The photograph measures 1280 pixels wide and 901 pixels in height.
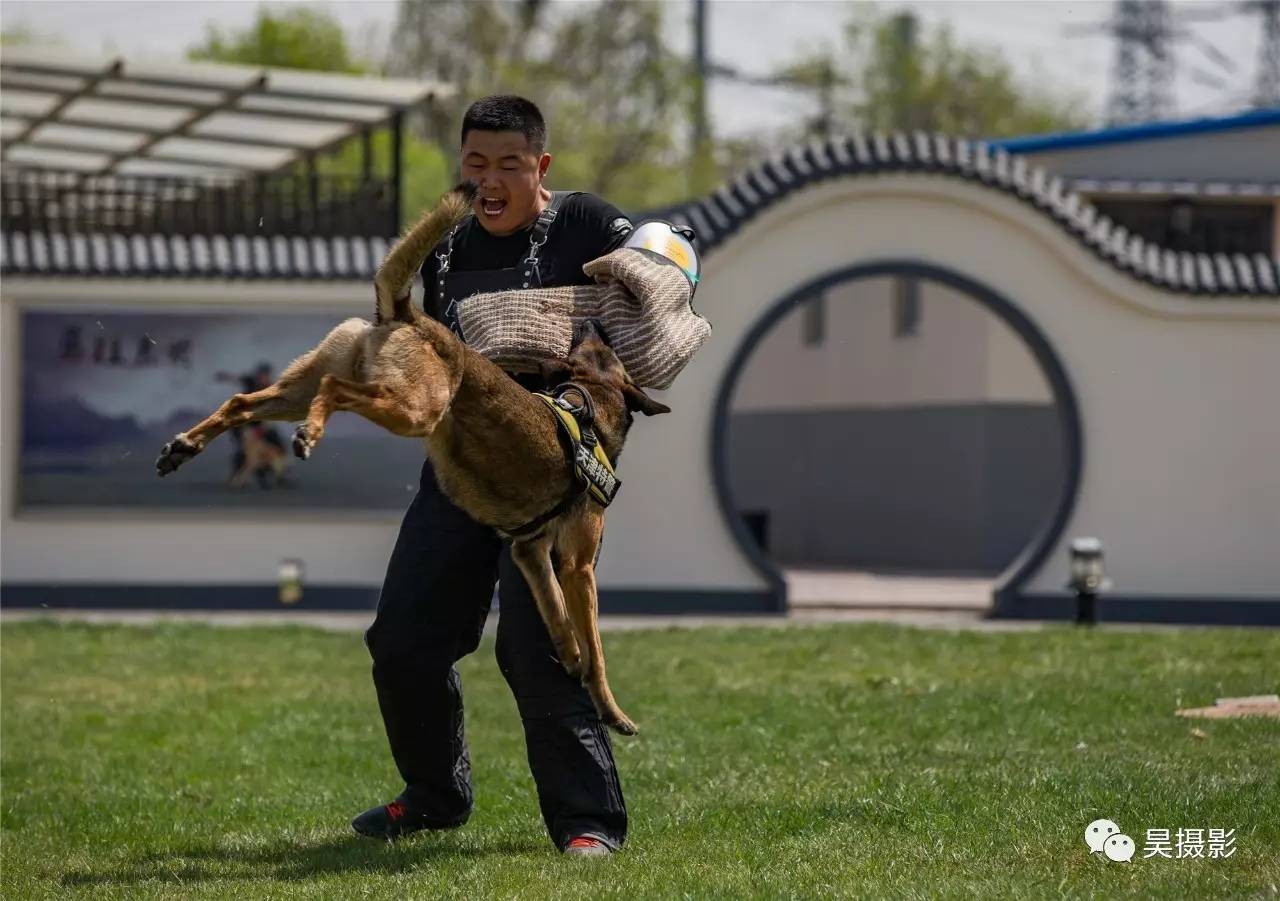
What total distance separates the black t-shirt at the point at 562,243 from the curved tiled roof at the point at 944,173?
1021 cm

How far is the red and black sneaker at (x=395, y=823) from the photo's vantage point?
6305 millimetres

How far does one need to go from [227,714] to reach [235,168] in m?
14.5

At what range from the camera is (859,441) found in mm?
24969

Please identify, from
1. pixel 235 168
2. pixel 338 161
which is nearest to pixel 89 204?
pixel 235 168

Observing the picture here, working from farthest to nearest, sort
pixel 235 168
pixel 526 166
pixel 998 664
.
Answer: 1. pixel 235 168
2. pixel 998 664
3. pixel 526 166

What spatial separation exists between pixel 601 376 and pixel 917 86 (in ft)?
144

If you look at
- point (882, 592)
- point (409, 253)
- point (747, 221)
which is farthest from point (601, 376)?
point (882, 592)

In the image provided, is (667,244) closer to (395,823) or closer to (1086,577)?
(395,823)

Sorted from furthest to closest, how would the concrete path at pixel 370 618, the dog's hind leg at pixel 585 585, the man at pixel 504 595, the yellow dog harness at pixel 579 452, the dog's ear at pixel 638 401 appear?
the concrete path at pixel 370 618, the man at pixel 504 595, the dog's ear at pixel 638 401, the dog's hind leg at pixel 585 585, the yellow dog harness at pixel 579 452

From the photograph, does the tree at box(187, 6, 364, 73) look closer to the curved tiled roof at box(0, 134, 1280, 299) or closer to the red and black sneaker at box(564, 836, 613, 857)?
the curved tiled roof at box(0, 134, 1280, 299)

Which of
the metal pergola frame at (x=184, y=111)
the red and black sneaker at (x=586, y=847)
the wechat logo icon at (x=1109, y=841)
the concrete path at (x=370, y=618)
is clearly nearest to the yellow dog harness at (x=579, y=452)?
the red and black sneaker at (x=586, y=847)

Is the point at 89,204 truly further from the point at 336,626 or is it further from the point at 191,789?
the point at 191,789

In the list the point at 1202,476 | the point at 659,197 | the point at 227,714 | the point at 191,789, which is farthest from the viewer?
the point at 659,197

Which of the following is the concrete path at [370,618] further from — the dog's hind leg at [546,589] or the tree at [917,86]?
the tree at [917,86]
